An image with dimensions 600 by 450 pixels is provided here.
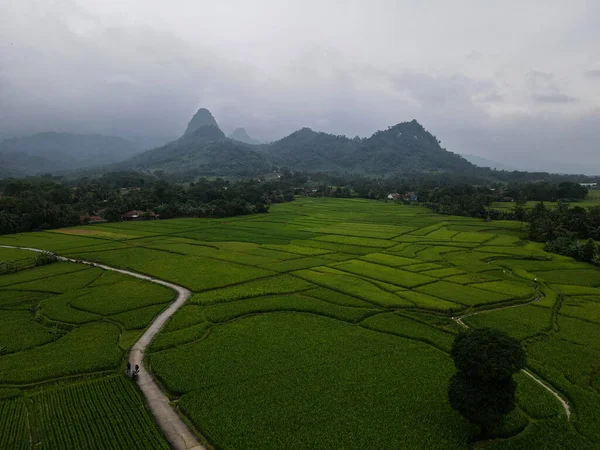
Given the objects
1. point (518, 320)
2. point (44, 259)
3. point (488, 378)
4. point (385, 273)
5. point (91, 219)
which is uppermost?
point (488, 378)

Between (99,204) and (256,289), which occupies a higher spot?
(256,289)

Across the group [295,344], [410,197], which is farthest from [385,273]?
[410,197]

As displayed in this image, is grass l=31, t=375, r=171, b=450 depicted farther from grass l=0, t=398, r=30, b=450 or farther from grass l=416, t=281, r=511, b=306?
grass l=416, t=281, r=511, b=306

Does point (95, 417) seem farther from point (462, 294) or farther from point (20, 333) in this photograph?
point (462, 294)

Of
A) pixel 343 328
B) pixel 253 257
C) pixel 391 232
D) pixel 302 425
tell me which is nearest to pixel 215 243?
pixel 253 257

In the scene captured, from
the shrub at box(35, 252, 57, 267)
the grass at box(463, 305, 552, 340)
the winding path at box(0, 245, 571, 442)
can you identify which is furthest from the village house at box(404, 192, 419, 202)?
the shrub at box(35, 252, 57, 267)

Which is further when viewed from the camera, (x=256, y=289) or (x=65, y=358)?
(x=256, y=289)

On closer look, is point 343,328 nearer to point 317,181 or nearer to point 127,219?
point 127,219
